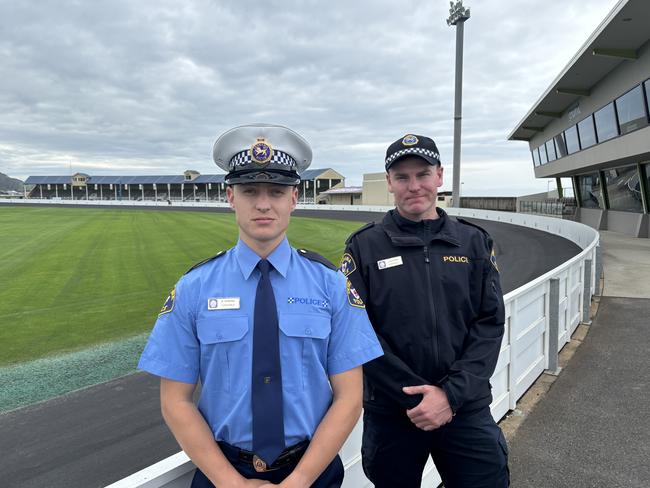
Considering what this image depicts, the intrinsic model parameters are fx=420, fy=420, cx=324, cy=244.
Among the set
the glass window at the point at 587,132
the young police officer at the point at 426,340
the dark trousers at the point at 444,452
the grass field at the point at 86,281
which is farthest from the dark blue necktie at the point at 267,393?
the glass window at the point at 587,132

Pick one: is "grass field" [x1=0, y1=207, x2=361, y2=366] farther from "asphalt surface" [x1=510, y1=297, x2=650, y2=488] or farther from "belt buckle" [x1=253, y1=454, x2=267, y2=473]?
"asphalt surface" [x1=510, y1=297, x2=650, y2=488]

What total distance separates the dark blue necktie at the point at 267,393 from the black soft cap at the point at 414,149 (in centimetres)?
126

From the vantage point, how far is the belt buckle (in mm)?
1534

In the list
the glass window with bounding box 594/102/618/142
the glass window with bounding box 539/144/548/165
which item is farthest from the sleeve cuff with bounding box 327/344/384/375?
the glass window with bounding box 539/144/548/165

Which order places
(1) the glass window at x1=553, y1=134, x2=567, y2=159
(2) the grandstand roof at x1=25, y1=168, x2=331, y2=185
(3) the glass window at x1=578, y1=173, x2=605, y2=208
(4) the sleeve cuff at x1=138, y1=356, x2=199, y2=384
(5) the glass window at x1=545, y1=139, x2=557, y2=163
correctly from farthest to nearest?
1. (2) the grandstand roof at x1=25, y1=168, x2=331, y2=185
2. (5) the glass window at x1=545, y1=139, x2=557, y2=163
3. (1) the glass window at x1=553, y1=134, x2=567, y2=159
4. (3) the glass window at x1=578, y1=173, x2=605, y2=208
5. (4) the sleeve cuff at x1=138, y1=356, x2=199, y2=384

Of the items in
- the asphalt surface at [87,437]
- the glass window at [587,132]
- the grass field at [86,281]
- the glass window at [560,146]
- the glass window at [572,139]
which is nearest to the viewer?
the asphalt surface at [87,437]

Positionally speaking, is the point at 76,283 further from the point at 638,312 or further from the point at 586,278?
the point at 638,312

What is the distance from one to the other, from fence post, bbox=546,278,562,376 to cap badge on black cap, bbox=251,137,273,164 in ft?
13.6

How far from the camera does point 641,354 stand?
5.42 meters

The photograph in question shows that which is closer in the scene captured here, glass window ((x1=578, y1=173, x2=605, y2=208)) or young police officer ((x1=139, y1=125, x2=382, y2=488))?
young police officer ((x1=139, y1=125, x2=382, y2=488))

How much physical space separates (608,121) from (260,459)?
2394 cm

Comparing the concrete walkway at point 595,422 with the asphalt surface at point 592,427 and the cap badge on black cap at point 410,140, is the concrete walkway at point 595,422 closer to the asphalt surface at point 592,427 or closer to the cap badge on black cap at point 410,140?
the asphalt surface at point 592,427

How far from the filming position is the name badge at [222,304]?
1.59 meters

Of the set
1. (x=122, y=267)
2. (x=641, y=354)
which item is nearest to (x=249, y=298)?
(x=641, y=354)
